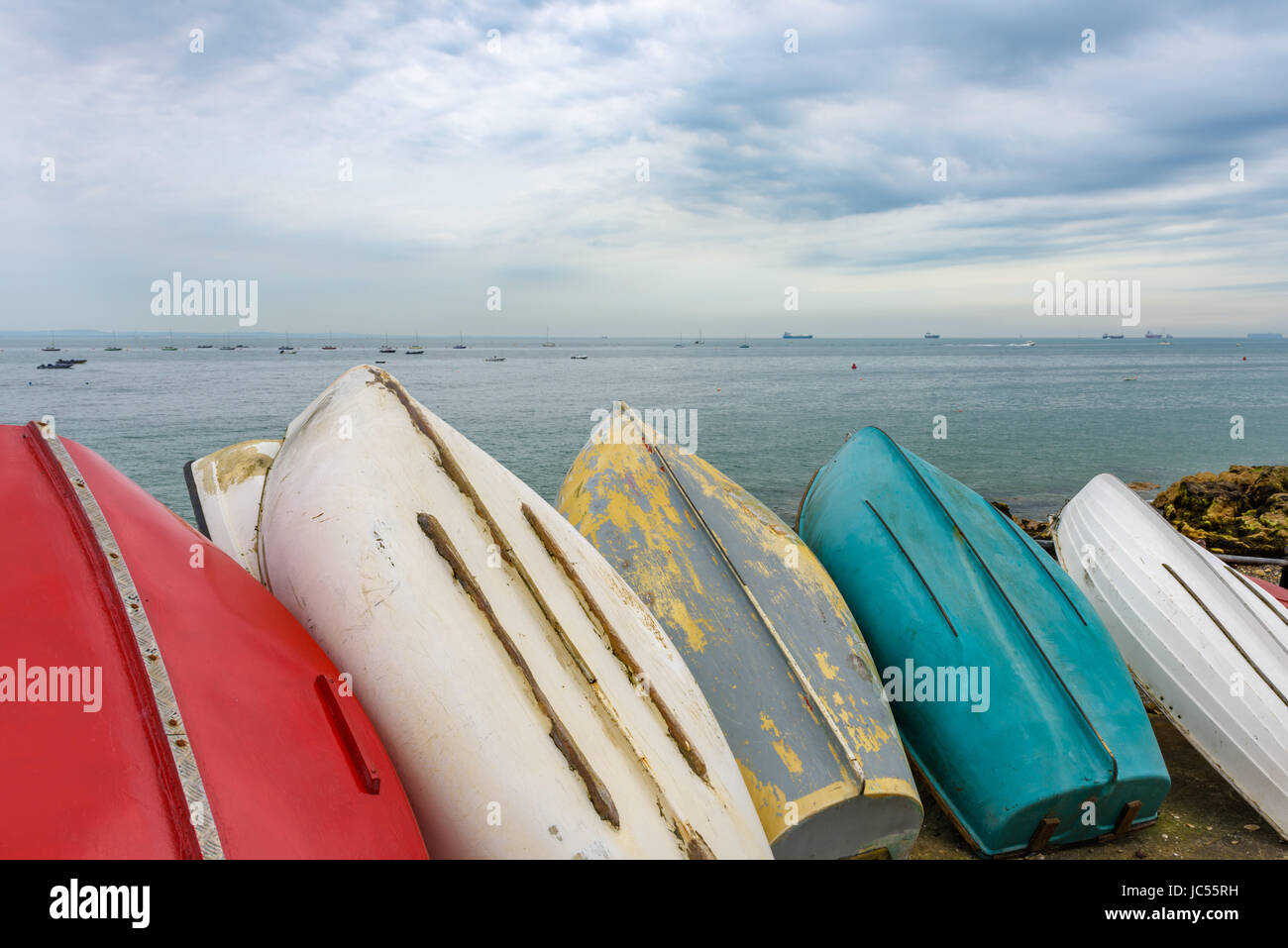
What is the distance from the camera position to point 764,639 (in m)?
4.12

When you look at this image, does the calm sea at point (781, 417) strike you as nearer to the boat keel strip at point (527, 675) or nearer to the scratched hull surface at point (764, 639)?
the scratched hull surface at point (764, 639)

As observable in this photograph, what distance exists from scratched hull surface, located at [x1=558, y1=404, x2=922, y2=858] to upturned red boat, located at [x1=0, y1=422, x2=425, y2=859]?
6.15ft

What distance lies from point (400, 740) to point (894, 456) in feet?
14.1

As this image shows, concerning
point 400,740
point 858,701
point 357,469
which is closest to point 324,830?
point 400,740

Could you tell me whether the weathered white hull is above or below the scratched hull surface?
above

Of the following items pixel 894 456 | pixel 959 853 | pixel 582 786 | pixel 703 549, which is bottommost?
pixel 959 853

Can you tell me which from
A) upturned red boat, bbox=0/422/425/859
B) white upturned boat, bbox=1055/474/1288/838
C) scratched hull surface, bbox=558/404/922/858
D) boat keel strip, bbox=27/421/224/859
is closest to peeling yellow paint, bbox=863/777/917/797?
scratched hull surface, bbox=558/404/922/858

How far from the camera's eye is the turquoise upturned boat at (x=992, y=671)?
3.93m

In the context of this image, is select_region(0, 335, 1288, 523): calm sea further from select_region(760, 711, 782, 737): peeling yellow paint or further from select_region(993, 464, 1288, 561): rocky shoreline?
select_region(760, 711, 782, 737): peeling yellow paint

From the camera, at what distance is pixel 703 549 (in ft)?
15.4

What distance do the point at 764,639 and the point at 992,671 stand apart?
131 centimetres

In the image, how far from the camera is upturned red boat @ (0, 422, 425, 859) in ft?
5.66
